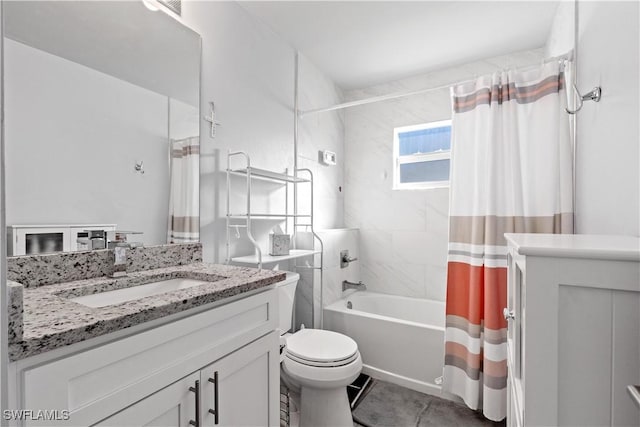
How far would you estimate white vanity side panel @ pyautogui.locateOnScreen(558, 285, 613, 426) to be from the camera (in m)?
0.62

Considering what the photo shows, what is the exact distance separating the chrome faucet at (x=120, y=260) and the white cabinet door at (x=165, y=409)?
0.55 m

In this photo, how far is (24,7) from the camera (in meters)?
1.05

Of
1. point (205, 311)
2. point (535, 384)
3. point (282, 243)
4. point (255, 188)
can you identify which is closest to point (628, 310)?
point (535, 384)

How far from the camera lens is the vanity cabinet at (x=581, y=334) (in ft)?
1.99

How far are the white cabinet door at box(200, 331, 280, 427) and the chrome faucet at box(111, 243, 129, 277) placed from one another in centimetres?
57

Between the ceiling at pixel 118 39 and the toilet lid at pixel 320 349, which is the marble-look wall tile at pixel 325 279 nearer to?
the toilet lid at pixel 320 349

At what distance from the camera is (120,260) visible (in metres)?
1.18

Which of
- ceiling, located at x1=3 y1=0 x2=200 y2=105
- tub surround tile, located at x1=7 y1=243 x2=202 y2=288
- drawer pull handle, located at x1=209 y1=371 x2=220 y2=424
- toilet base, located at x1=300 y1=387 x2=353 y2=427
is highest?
ceiling, located at x1=3 y1=0 x2=200 y2=105

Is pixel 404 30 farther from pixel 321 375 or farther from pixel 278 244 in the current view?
pixel 321 375

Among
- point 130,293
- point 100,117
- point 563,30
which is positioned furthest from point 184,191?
point 563,30

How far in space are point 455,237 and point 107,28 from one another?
2.13 metres

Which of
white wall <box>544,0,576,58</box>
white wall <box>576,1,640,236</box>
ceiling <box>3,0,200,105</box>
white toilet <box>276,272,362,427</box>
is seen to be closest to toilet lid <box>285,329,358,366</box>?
white toilet <box>276,272,362,427</box>

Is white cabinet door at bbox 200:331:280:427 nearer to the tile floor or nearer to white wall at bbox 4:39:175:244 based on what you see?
white wall at bbox 4:39:175:244

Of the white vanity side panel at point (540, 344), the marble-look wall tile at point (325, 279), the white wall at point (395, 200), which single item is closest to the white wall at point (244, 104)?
the marble-look wall tile at point (325, 279)
